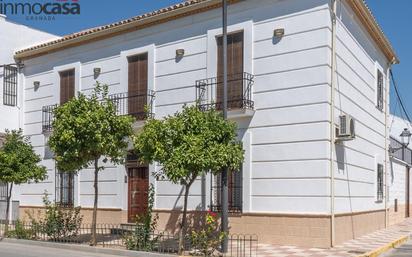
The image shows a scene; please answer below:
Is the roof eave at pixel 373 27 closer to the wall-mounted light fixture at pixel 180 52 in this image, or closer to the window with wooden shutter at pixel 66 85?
Result: the wall-mounted light fixture at pixel 180 52

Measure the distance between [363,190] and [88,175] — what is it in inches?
358

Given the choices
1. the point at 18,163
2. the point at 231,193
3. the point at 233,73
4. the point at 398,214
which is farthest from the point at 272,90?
the point at 398,214

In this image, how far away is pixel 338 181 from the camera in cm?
1370

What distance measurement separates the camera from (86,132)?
505 inches

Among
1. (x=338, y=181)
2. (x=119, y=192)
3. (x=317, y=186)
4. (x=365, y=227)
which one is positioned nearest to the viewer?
(x=317, y=186)

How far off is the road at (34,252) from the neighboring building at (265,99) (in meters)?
3.60

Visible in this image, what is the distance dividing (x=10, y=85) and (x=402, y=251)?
15.3 meters

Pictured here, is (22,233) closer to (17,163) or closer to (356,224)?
(17,163)

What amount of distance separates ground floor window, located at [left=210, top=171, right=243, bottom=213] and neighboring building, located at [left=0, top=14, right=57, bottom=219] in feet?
31.4

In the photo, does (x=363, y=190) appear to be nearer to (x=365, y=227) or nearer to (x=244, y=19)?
(x=365, y=227)

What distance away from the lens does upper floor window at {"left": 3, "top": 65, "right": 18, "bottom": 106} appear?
2038 cm

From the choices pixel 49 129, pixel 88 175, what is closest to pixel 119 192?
pixel 88 175

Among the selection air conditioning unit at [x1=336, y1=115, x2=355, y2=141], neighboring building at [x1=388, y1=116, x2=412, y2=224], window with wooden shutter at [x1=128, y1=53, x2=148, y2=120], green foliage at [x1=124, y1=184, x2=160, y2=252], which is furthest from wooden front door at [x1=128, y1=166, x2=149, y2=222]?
neighboring building at [x1=388, y1=116, x2=412, y2=224]

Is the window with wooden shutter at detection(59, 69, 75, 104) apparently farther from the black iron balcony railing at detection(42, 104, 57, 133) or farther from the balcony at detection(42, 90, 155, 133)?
the balcony at detection(42, 90, 155, 133)
